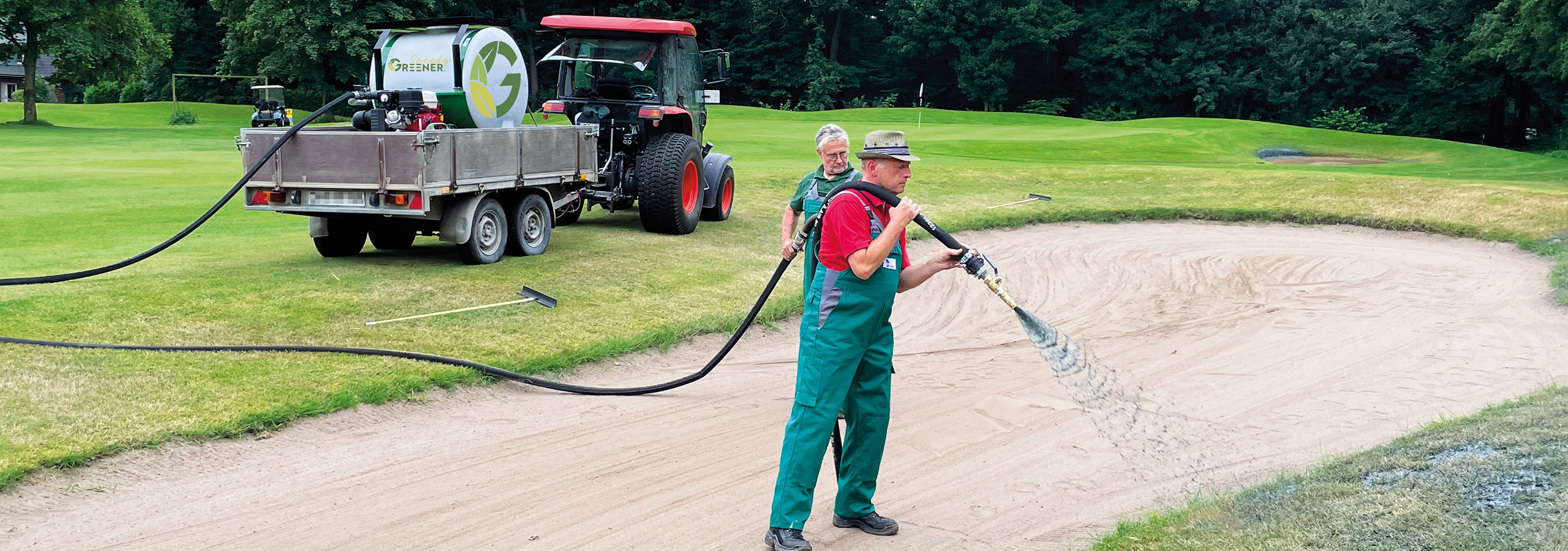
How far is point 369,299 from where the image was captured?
32.5ft

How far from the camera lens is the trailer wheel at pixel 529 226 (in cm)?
1234

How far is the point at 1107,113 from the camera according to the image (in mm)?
56375

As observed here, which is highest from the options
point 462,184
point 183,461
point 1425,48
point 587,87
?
point 1425,48

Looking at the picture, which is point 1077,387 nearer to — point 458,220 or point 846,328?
point 846,328

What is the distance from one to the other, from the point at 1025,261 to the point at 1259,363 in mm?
5306

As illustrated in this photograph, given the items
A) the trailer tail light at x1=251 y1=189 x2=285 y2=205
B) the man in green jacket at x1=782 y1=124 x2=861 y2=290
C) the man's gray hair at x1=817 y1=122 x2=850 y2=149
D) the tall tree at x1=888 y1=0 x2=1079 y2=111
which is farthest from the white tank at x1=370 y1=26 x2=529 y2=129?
the tall tree at x1=888 y1=0 x2=1079 y2=111

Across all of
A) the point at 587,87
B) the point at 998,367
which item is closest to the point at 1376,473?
the point at 998,367

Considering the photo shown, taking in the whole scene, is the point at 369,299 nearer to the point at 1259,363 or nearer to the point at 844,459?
the point at 844,459

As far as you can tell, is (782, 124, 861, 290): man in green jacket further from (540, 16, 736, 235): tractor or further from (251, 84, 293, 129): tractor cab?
(540, 16, 736, 235): tractor

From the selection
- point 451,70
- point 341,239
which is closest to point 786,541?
point 451,70

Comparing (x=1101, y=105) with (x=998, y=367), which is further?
(x=1101, y=105)

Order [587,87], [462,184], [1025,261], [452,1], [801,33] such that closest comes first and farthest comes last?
[462,184]
[1025,261]
[587,87]
[452,1]
[801,33]

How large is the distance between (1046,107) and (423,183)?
51.0m

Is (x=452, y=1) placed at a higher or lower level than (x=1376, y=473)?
higher
